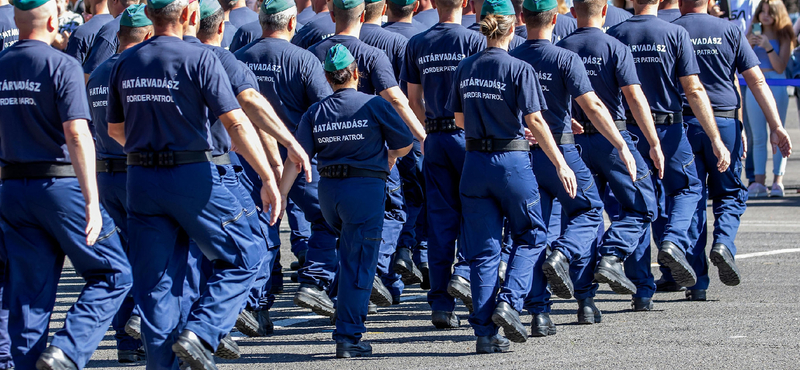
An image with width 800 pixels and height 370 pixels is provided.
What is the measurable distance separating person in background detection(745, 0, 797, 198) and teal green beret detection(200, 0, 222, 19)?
329 inches

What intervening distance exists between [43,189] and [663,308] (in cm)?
451

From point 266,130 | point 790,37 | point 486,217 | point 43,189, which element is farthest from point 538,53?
point 790,37

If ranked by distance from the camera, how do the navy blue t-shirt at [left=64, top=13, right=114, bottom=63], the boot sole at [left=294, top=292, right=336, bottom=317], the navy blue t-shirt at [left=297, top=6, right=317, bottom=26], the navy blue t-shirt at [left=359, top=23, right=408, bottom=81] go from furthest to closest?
the navy blue t-shirt at [left=297, top=6, right=317, bottom=26]
the navy blue t-shirt at [left=359, top=23, right=408, bottom=81]
the navy blue t-shirt at [left=64, top=13, right=114, bottom=63]
the boot sole at [left=294, top=292, right=336, bottom=317]

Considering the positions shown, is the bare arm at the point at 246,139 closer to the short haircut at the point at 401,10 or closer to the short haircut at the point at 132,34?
the short haircut at the point at 132,34

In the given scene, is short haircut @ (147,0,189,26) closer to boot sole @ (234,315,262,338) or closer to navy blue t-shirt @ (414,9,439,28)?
boot sole @ (234,315,262,338)

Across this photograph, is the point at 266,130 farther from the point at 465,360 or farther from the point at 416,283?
the point at 416,283

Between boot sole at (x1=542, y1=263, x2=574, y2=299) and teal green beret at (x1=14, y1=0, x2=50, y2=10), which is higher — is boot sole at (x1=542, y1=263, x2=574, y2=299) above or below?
below

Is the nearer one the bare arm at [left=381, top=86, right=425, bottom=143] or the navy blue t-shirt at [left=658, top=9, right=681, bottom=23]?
the bare arm at [left=381, top=86, right=425, bottom=143]

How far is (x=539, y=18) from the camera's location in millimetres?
7184

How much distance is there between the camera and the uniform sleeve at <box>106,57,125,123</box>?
5.87 meters

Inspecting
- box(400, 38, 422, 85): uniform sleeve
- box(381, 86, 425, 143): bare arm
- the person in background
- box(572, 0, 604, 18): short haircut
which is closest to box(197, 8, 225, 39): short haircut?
box(381, 86, 425, 143): bare arm

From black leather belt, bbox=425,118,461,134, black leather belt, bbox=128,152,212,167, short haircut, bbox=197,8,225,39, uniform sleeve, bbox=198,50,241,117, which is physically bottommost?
black leather belt, bbox=425,118,461,134

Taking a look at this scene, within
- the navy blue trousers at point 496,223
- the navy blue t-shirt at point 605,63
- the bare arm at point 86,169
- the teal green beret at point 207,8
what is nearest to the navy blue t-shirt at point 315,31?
the teal green beret at point 207,8

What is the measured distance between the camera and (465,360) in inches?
261
